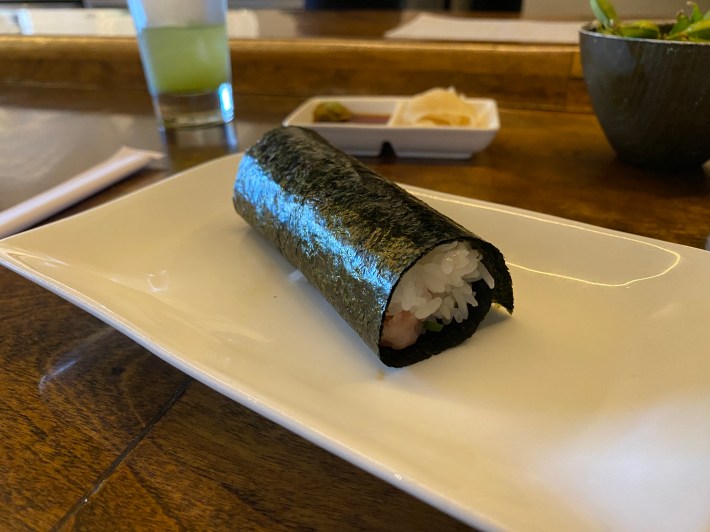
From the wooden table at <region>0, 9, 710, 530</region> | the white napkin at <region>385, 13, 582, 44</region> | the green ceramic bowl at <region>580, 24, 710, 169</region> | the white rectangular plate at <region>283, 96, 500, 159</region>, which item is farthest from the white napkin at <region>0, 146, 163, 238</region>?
the white napkin at <region>385, 13, 582, 44</region>

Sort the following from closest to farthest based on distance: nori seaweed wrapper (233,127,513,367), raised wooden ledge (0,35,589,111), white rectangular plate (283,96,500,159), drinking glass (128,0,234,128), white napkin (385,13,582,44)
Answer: nori seaweed wrapper (233,127,513,367) → white rectangular plate (283,96,500,159) → drinking glass (128,0,234,128) → raised wooden ledge (0,35,589,111) → white napkin (385,13,582,44)

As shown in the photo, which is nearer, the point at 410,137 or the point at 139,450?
the point at 139,450

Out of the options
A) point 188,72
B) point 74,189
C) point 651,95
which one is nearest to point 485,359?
point 651,95

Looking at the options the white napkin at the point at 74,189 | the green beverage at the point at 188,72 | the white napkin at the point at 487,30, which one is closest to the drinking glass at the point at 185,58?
the green beverage at the point at 188,72

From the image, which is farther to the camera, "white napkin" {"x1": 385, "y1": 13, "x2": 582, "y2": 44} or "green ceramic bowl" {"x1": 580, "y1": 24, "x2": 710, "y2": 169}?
"white napkin" {"x1": 385, "y1": 13, "x2": 582, "y2": 44}

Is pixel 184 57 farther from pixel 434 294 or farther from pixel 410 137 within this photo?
pixel 434 294

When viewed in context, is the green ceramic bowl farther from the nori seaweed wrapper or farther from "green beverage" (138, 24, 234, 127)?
"green beverage" (138, 24, 234, 127)

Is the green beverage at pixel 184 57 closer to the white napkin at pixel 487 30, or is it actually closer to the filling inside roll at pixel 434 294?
the white napkin at pixel 487 30
